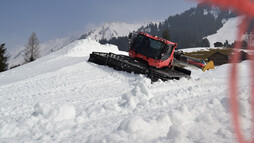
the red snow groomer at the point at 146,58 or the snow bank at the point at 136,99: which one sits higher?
the red snow groomer at the point at 146,58

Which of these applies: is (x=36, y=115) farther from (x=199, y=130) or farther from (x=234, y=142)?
(x=234, y=142)

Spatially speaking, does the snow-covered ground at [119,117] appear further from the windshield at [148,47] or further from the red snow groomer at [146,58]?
the windshield at [148,47]

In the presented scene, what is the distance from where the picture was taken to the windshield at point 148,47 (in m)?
11.1

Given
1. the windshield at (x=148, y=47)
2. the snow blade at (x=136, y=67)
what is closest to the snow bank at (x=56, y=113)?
the snow blade at (x=136, y=67)

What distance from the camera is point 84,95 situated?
7027 mm

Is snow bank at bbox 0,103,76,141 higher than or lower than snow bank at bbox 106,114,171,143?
lower

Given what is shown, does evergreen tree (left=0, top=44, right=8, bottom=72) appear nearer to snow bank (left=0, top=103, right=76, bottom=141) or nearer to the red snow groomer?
the red snow groomer

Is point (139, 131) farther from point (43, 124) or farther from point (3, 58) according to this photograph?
point (3, 58)

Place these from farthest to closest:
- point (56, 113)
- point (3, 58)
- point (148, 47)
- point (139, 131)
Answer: point (3, 58) < point (148, 47) < point (56, 113) < point (139, 131)

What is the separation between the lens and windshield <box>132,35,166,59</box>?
11086mm

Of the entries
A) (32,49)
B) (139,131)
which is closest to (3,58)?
(32,49)

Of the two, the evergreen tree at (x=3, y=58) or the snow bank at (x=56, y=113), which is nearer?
the snow bank at (x=56, y=113)

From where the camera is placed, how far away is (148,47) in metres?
11.3

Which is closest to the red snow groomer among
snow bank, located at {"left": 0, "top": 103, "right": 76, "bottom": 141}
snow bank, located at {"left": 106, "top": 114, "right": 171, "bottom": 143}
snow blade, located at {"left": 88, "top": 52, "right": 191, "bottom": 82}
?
snow blade, located at {"left": 88, "top": 52, "right": 191, "bottom": 82}
